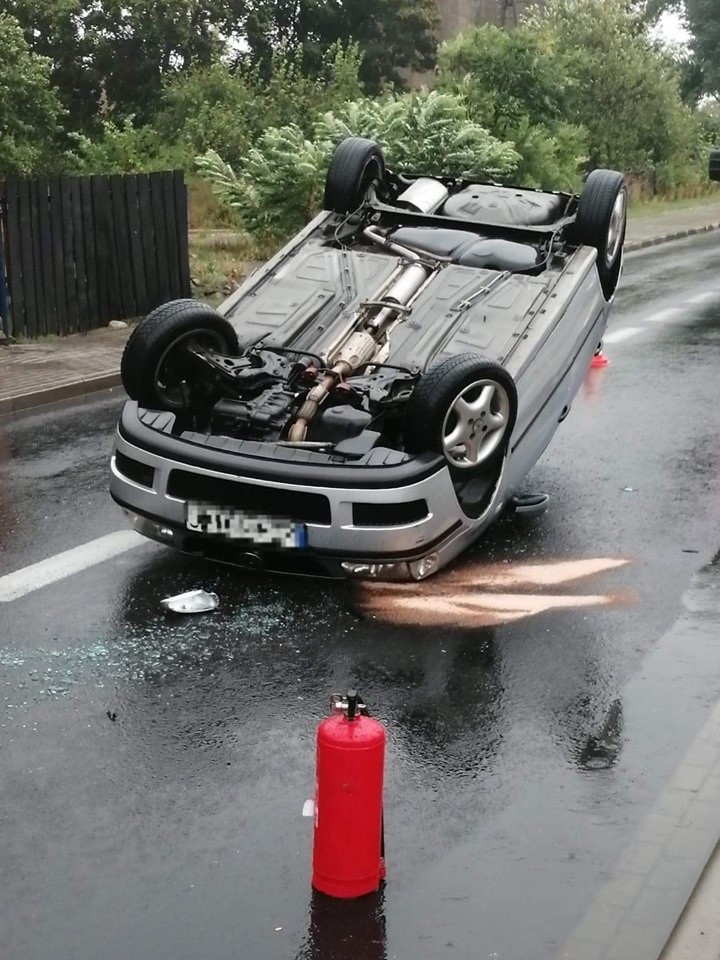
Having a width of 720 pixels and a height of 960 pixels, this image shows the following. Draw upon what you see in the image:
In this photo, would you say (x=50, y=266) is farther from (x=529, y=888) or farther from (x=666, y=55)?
(x=666, y=55)

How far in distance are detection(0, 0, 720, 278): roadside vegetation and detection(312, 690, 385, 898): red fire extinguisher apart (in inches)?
547

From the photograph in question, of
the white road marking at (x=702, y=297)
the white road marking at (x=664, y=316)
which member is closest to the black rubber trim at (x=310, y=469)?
the white road marking at (x=664, y=316)

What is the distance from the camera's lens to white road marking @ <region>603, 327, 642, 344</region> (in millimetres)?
15562

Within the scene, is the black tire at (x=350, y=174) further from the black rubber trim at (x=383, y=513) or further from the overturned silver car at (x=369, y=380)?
the black rubber trim at (x=383, y=513)

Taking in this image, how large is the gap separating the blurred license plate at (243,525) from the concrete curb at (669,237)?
63.8 ft

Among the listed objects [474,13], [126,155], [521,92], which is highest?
[474,13]

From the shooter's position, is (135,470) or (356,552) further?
(135,470)

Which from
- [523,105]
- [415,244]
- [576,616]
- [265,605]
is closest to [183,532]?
[265,605]

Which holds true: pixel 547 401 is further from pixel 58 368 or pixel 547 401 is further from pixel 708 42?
pixel 708 42

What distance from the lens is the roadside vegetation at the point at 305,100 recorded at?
22516 millimetres

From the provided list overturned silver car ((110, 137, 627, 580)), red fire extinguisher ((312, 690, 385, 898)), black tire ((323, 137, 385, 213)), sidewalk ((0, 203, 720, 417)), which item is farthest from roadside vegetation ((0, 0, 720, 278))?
red fire extinguisher ((312, 690, 385, 898))

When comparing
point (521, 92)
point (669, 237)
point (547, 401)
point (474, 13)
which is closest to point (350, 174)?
point (547, 401)

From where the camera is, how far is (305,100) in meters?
28.4

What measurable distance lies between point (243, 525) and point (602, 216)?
133 inches
